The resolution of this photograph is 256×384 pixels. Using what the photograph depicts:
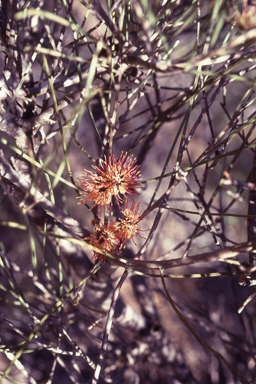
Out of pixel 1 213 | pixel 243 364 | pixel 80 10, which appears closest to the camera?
pixel 243 364

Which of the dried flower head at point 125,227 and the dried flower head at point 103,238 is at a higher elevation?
the dried flower head at point 125,227

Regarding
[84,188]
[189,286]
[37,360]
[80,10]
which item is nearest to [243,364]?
[189,286]

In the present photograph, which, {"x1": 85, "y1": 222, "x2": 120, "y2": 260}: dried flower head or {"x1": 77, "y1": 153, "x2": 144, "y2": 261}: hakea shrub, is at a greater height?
{"x1": 77, "y1": 153, "x2": 144, "y2": 261}: hakea shrub

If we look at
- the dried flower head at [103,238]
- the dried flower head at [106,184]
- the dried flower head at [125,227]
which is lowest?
the dried flower head at [103,238]

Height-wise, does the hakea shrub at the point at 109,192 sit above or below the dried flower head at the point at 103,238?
above

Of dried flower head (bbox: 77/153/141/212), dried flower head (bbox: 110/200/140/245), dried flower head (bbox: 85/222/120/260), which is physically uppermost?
dried flower head (bbox: 77/153/141/212)

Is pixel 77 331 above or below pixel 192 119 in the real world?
below

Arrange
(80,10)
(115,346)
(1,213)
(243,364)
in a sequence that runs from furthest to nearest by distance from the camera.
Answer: (80,10) < (1,213) < (243,364) < (115,346)

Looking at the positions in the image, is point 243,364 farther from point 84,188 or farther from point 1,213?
point 1,213

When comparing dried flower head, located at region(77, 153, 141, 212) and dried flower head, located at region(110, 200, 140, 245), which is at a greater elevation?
dried flower head, located at region(77, 153, 141, 212)

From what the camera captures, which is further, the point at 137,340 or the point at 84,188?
the point at 137,340

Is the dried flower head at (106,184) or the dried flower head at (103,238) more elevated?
the dried flower head at (106,184)
